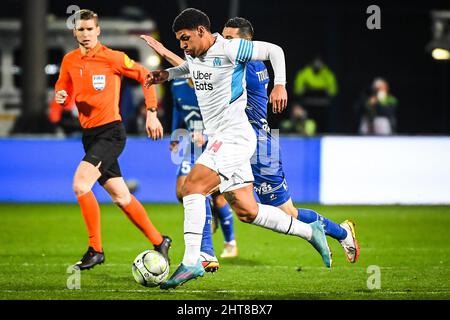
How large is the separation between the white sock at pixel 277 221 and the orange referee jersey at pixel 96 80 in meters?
1.98

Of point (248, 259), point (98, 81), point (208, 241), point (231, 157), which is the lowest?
point (248, 259)

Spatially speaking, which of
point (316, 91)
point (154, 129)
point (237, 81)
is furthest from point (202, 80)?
point (316, 91)

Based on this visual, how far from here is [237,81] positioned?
806 centimetres

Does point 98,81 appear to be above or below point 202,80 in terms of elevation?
below

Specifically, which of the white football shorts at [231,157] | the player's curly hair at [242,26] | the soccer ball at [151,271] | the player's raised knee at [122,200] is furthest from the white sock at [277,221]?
the player's curly hair at [242,26]

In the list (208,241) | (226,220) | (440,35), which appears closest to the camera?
(208,241)

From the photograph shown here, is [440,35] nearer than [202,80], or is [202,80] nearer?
[202,80]

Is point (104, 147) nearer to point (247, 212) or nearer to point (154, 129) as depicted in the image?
point (154, 129)

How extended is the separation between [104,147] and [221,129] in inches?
64.8

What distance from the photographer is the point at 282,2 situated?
25.8 meters

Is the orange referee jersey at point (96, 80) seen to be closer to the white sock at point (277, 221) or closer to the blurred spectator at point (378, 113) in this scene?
the white sock at point (277, 221)

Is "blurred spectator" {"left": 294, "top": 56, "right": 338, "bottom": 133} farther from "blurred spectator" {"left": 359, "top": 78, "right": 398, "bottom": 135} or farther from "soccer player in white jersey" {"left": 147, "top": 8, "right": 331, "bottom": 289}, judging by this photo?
"soccer player in white jersey" {"left": 147, "top": 8, "right": 331, "bottom": 289}

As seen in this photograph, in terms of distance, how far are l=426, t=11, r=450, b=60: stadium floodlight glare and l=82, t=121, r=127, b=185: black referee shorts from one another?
43.1 feet

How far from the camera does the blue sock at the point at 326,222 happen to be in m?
8.60
